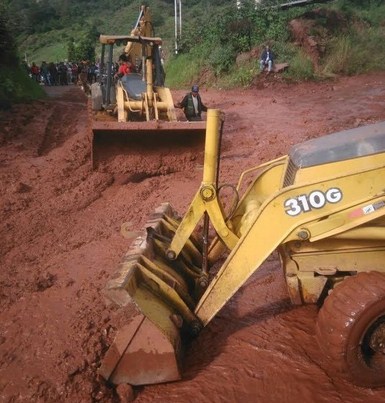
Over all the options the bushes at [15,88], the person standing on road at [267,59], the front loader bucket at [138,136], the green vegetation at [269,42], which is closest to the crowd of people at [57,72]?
the green vegetation at [269,42]

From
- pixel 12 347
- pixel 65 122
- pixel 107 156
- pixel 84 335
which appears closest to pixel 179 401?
pixel 84 335

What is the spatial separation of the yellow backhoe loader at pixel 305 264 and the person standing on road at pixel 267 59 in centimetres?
1580

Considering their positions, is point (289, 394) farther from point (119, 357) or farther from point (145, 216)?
point (145, 216)

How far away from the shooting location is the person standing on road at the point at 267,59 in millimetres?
18995

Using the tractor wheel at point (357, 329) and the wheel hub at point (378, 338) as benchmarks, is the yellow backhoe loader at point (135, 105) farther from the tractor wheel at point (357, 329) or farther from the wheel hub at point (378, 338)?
the wheel hub at point (378, 338)

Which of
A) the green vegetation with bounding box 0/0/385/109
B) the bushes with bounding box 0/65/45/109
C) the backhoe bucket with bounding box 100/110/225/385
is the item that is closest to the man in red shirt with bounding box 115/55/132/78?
the bushes with bounding box 0/65/45/109

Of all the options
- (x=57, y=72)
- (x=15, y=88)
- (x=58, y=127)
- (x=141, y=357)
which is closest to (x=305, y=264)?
(x=141, y=357)

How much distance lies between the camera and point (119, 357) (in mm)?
3553

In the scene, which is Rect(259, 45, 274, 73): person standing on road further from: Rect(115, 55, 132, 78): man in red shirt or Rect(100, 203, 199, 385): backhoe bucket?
Rect(100, 203, 199, 385): backhoe bucket

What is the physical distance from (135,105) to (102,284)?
5496 mm

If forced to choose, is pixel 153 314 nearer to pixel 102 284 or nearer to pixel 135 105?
pixel 102 284

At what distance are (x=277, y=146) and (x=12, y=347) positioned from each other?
23.3ft

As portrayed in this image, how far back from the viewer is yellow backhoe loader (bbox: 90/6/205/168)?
8328mm

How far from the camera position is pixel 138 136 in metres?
8.46
